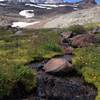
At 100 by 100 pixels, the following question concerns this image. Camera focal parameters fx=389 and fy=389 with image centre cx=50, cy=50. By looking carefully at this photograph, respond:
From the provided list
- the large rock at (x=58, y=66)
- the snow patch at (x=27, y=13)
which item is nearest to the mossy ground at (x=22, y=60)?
the large rock at (x=58, y=66)

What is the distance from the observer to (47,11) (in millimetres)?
170500

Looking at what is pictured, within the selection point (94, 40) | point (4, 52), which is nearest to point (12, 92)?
point (4, 52)

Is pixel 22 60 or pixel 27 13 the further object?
pixel 27 13

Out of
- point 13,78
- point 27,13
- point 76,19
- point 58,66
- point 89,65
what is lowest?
point 27,13

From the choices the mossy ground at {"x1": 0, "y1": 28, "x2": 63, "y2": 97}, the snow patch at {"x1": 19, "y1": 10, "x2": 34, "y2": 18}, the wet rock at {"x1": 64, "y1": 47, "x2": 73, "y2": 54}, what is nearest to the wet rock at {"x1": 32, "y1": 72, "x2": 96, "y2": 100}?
the mossy ground at {"x1": 0, "y1": 28, "x2": 63, "y2": 97}

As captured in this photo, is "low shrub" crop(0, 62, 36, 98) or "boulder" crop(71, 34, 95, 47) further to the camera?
"boulder" crop(71, 34, 95, 47)

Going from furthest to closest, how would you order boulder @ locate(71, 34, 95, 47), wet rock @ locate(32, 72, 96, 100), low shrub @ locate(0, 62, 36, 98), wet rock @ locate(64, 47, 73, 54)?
boulder @ locate(71, 34, 95, 47) < wet rock @ locate(64, 47, 73, 54) < wet rock @ locate(32, 72, 96, 100) < low shrub @ locate(0, 62, 36, 98)

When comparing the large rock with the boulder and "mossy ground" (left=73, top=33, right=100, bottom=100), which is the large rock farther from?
the boulder

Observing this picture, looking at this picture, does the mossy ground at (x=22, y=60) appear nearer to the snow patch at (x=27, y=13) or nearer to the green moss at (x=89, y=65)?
the green moss at (x=89, y=65)

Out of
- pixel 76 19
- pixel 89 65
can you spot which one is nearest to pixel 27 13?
pixel 76 19

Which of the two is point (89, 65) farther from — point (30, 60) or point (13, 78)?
point (13, 78)

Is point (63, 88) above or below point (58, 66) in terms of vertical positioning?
below

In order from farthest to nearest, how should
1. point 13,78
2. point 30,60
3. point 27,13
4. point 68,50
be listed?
point 27,13
point 68,50
point 30,60
point 13,78

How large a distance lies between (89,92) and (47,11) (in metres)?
140
